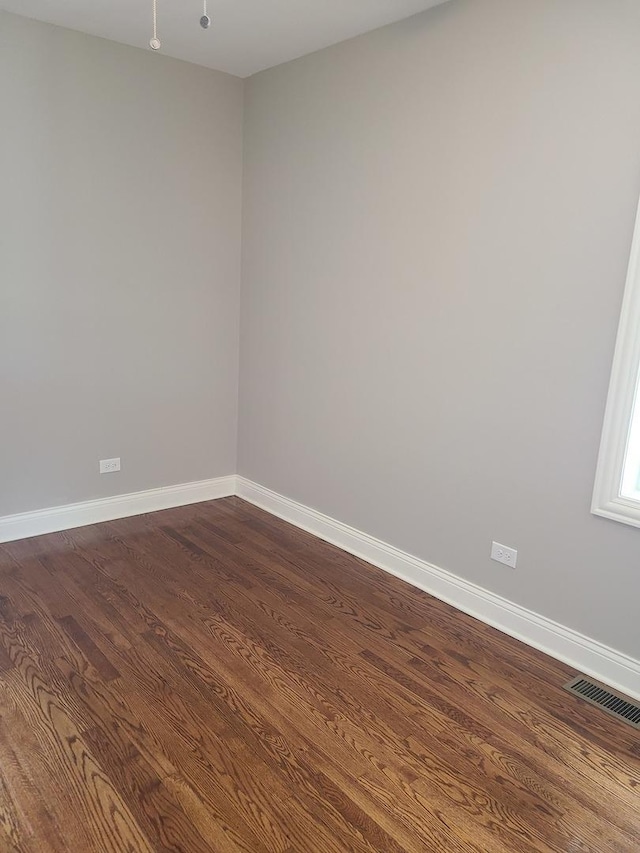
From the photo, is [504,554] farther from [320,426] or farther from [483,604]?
[320,426]

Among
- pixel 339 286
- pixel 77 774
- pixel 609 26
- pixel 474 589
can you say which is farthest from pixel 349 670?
pixel 609 26

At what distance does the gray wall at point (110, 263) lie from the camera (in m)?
3.19

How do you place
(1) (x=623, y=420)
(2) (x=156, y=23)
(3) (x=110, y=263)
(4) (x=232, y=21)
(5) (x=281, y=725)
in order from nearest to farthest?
(5) (x=281, y=725) < (1) (x=623, y=420) < (4) (x=232, y=21) < (2) (x=156, y=23) < (3) (x=110, y=263)

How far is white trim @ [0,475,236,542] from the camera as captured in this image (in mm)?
3424

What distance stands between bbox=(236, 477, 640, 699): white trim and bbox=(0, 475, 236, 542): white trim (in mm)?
512

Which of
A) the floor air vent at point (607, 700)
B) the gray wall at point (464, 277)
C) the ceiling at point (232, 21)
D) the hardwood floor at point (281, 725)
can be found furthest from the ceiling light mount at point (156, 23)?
the floor air vent at point (607, 700)

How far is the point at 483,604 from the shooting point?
2805 millimetres

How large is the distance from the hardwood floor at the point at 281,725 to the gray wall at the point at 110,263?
84 cm

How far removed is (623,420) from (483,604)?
41.4 inches

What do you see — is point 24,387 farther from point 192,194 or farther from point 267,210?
point 267,210

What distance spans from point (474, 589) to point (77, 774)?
1.76 meters

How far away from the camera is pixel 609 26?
214 centimetres

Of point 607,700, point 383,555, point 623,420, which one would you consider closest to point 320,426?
point 383,555

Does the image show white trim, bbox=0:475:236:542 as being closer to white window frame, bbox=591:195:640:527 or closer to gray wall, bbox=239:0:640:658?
gray wall, bbox=239:0:640:658
